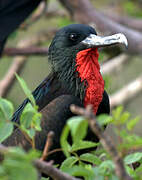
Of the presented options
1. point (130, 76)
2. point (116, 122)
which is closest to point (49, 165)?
point (116, 122)

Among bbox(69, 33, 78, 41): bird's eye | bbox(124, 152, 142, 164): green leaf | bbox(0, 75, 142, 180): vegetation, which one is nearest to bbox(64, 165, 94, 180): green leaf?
bbox(0, 75, 142, 180): vegetation

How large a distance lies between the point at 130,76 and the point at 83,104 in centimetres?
387

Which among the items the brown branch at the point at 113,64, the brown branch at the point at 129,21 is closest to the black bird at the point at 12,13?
the brown branch at the point at 113,64

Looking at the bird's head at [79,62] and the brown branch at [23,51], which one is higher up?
the bird's head at [79,62]

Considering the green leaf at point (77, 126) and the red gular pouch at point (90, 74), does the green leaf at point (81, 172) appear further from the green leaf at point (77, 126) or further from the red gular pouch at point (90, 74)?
the red gular pouch at point (90, 74)

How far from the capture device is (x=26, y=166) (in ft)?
3.26

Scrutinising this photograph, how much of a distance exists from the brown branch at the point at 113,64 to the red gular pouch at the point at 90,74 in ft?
6.05

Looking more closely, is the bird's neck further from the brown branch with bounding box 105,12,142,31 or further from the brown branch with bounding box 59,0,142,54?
the brown branch with bounding box 105,12,142,31

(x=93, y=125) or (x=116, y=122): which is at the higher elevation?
(x=93, y=125)

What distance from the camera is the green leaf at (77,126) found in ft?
3.48

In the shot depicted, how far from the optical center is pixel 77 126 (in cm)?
107

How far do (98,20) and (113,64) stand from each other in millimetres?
610

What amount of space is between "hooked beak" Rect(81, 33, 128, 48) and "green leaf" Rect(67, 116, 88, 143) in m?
0.91

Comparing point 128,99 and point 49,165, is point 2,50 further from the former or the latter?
point 49,165
